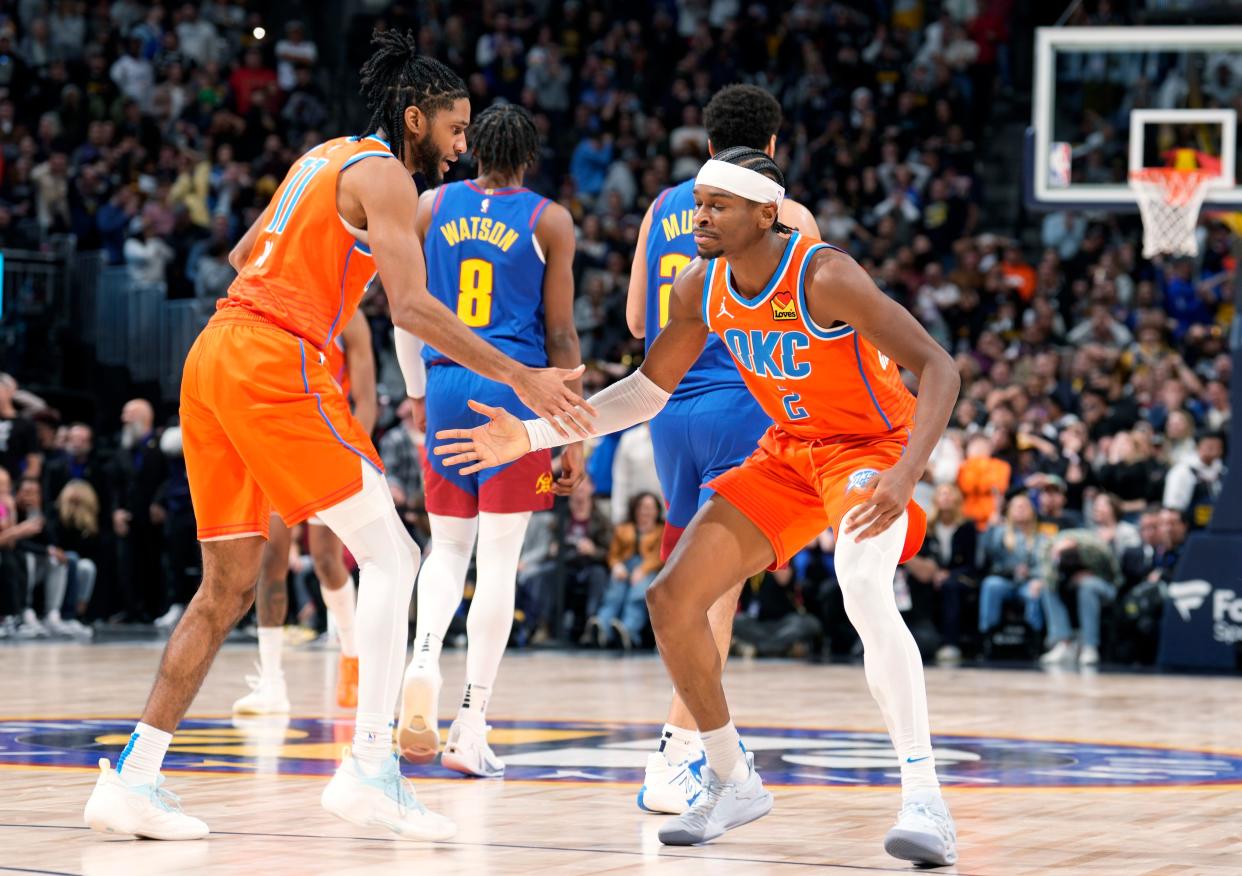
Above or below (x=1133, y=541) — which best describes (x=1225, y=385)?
above

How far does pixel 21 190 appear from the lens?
746 inches

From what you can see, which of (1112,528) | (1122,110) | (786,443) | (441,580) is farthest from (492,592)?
(1122,110)

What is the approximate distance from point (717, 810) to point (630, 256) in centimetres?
1358

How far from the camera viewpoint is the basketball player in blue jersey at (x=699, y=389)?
618 centimetres

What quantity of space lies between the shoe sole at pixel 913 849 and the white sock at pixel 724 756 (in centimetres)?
75

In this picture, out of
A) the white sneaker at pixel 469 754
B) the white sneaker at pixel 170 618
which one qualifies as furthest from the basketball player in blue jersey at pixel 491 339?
the white sneaker at pixel 170 618

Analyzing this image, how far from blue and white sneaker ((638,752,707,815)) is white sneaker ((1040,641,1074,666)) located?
770cm

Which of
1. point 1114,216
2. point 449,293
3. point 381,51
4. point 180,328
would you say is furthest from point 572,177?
point 381,51

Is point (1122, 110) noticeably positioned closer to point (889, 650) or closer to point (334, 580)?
point (334, 580)

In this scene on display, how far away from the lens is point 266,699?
8609 mm

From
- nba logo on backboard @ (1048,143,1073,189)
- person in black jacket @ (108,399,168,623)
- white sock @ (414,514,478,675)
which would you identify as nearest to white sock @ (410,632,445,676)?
white sock @ (414,514,478,675)

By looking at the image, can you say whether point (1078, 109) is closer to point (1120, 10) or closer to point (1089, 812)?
point (1120, 10)

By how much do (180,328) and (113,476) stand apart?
3.26m

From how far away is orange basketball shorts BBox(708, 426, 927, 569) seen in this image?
5.17m
